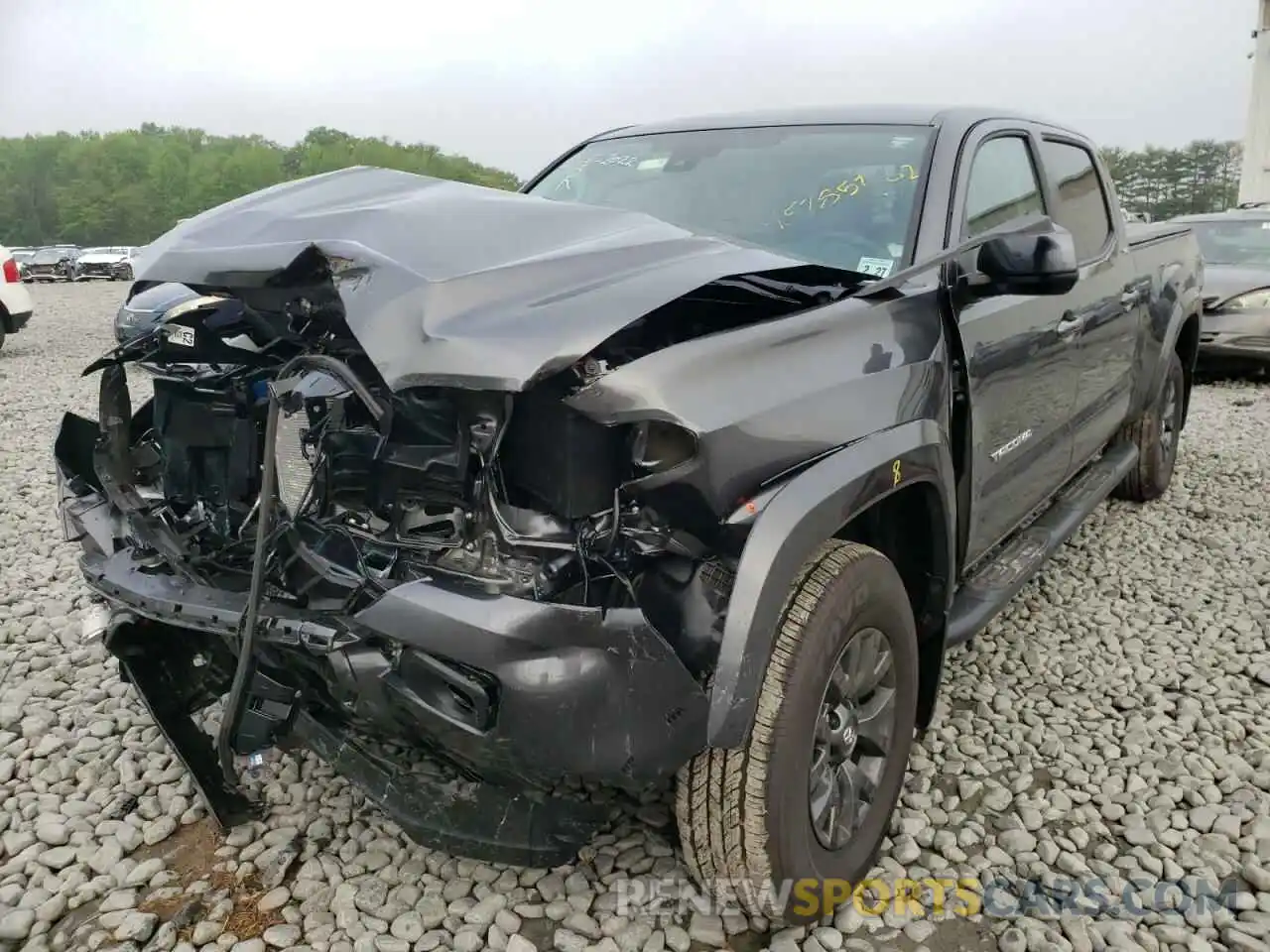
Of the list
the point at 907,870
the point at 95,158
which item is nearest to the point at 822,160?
the point at 907,870

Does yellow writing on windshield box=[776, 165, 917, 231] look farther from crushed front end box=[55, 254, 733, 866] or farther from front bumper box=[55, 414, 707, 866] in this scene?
front bumper box=[55, 414, 707, 866]

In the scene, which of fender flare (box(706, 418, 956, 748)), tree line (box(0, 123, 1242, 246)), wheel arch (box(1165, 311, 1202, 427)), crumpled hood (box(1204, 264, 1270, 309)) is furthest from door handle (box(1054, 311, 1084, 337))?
tree line (box(0, 123, 1242, 246))

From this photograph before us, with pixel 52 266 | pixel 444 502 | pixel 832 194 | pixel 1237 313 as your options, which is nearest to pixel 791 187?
pixel 832 194

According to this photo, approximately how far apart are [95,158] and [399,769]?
9618 centimetres

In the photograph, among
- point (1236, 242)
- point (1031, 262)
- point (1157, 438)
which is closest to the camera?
point (1031, 262)

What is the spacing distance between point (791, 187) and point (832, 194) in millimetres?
142

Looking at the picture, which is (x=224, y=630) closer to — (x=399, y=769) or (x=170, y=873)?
(x=399, y=769)

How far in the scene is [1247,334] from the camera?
8781 millimetres

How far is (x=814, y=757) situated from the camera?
2.11m

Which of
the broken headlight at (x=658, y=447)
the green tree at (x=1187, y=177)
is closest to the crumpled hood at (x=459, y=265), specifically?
the broken headlight at (x=658, y=447)

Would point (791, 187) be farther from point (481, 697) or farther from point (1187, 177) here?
point (1187, 177)

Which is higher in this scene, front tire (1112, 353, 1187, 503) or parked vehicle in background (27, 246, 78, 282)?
parked vehicle in background (27, 246, 78, 282)

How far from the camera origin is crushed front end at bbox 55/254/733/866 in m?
1.72

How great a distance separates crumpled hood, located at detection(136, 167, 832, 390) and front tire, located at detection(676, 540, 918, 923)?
69cm
